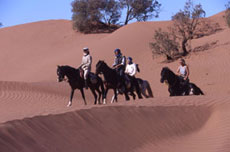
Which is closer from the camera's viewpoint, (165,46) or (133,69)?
(133,69)

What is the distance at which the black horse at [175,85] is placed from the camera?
13812 millimetres

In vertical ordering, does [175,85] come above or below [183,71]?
below

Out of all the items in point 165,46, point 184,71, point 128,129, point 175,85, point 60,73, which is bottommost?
point 128,129

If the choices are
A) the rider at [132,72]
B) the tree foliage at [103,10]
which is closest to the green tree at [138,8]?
the tree foliage at [103,10]

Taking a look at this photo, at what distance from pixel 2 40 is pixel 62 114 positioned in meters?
47.8

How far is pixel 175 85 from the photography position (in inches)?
563

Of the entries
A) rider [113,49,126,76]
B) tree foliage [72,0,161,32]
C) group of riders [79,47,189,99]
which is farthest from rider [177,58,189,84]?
tree foliage [72,0,161,32]

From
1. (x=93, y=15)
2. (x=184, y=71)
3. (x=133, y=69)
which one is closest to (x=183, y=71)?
(x=184, y=71)

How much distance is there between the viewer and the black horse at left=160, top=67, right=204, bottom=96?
13812 millimetres

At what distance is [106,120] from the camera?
8586mm

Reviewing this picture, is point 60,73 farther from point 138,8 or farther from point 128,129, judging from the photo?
point 138,8

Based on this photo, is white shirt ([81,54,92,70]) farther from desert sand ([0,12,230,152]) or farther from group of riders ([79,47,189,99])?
desert sand ([0,12,230,152])

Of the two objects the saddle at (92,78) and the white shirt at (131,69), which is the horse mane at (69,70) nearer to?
the saddle at (92,78)

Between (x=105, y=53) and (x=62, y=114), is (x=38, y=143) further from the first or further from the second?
(x=105, y=53)
